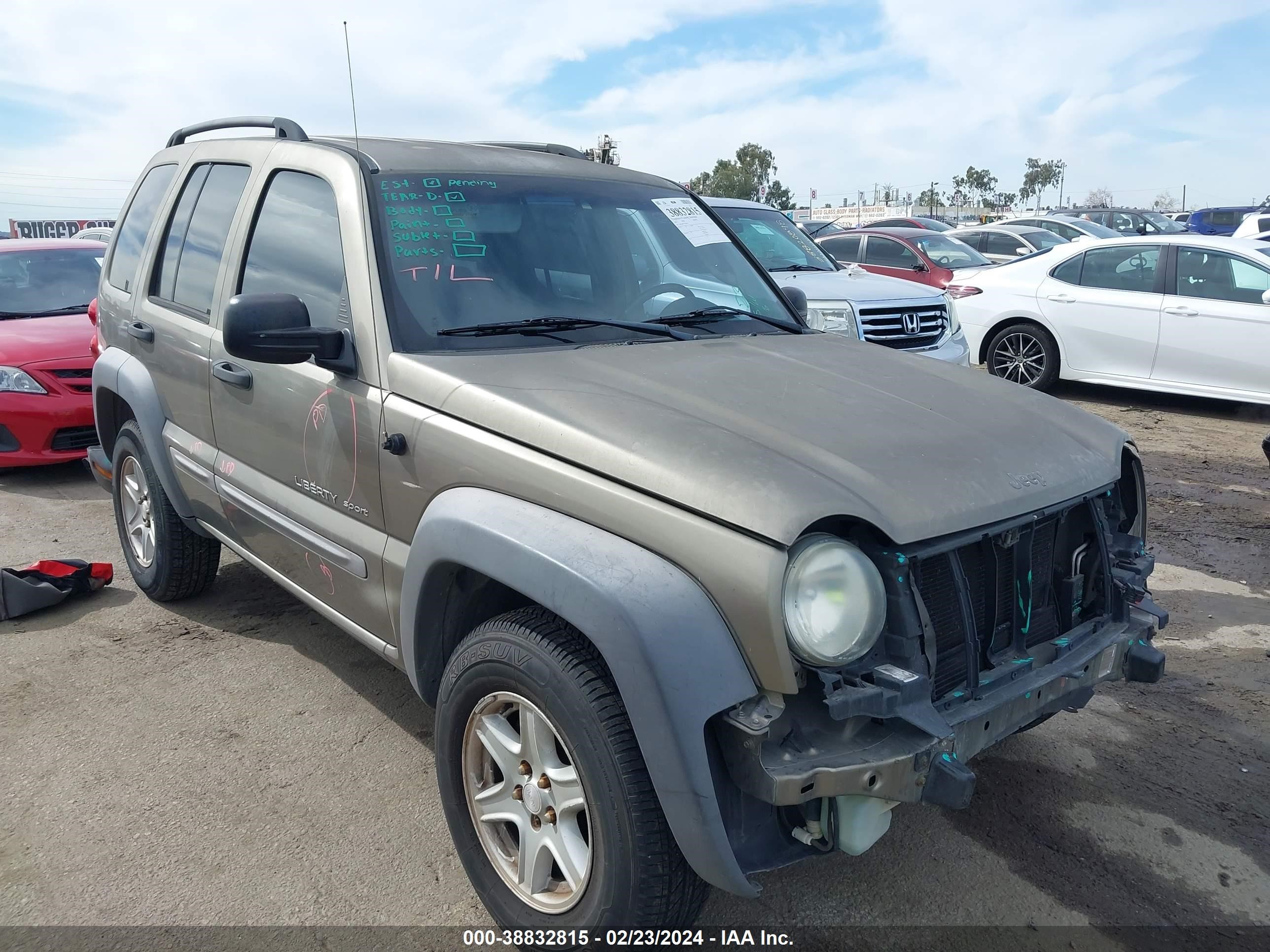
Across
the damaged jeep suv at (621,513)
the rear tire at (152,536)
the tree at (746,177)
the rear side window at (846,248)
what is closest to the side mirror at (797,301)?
the damaged jeep suv at (621,513)

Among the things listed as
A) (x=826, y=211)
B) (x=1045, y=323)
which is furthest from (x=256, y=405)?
(x=826, y=211)

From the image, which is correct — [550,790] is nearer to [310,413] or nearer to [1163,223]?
[310,413]

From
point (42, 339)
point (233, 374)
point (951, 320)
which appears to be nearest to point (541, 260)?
point (233, 374)

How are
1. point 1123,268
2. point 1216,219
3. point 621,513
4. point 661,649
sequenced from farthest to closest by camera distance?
point 1216,219
point 1123,268
point 621,513
point 661,649

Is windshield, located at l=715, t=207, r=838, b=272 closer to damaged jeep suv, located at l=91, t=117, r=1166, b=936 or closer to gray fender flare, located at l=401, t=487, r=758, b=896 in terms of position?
damaged jeep suv, located at l=91, t=117, r=1166, b=936

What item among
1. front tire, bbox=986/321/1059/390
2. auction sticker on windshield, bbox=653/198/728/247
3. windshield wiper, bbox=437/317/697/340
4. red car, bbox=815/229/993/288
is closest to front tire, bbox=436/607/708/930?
windshield wiper, bbox=437/317/697/340

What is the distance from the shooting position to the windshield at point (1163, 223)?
87.1 ft

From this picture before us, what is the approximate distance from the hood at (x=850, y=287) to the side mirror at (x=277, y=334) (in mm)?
5048

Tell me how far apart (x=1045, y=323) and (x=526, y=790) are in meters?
8.61

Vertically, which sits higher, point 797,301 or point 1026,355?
point 797,301

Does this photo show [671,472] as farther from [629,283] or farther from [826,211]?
[826,211]

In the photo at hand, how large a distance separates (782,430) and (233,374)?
2035 millimetres

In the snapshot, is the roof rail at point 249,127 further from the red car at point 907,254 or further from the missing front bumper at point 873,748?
the red car at point 907,254

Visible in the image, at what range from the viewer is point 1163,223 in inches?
1138
